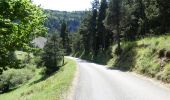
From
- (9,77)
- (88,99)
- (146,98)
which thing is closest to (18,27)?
(88,99)

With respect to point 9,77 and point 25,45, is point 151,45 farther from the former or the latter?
point 9,77

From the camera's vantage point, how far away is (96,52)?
285 feet

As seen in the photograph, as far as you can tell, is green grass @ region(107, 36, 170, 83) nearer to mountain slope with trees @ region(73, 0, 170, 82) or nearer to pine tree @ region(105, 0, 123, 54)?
mountain slope with trees @ region(73, 0, 170, 82)

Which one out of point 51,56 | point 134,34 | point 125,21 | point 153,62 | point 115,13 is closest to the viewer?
point 153,62

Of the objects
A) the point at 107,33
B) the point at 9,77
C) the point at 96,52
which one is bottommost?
the point at 9,77

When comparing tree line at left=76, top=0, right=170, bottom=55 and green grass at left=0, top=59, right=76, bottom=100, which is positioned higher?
tree line at left=76, top=0, right=170, bottom=55

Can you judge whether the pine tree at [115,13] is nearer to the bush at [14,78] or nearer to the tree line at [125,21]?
the tree line at [125,21]

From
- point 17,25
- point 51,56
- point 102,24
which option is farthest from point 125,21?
point 17,25

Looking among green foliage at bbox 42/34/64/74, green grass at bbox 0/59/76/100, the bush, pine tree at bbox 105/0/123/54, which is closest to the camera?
green grass at bbox 0/59/76/100

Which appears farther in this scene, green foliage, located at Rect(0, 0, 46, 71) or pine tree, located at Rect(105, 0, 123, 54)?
pine tree, located at Rect(105, 0, 123, 54)

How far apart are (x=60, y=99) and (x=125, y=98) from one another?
3936mm

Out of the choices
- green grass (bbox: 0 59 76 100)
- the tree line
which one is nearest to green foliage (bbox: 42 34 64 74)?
the tree line

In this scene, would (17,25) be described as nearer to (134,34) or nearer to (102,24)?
(134,34)

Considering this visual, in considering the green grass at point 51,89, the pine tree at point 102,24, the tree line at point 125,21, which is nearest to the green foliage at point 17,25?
the green grass at point 51,89
